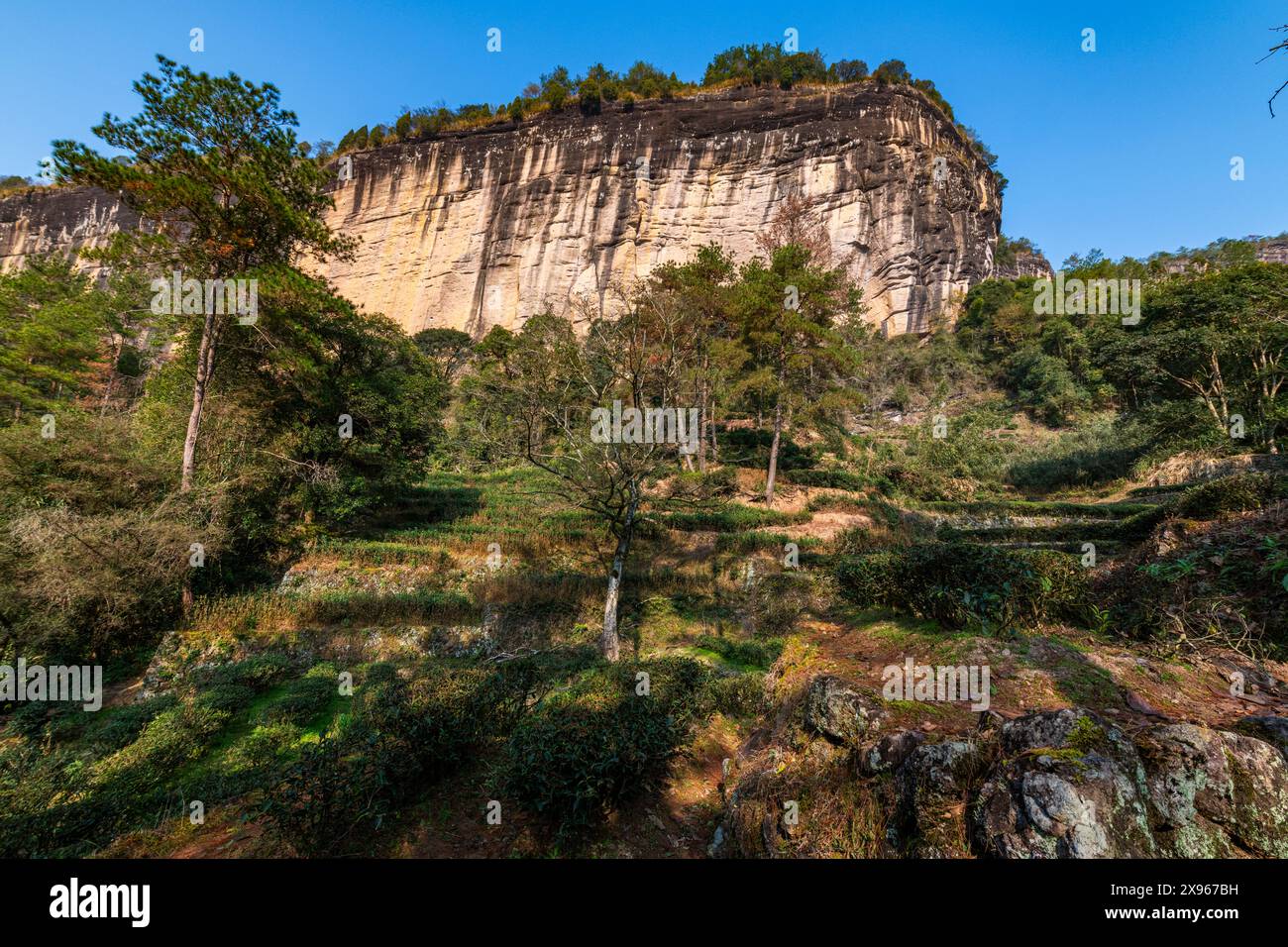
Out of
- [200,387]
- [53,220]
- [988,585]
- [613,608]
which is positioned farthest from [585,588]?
[53,220]

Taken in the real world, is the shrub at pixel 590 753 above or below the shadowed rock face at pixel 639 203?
below

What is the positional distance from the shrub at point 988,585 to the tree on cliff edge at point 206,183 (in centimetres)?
1498

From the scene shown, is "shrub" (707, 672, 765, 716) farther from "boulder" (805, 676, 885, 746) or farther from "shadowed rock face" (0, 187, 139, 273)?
"shadowed rock face" (0, 187, 139, 273)

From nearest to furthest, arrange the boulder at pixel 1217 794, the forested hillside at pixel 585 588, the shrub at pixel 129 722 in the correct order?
the boulder at pixel 1217 794 → the forested hillside at pixel 585 588 → the shrub at pixel 129 722

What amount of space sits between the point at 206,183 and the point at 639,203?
144 ft

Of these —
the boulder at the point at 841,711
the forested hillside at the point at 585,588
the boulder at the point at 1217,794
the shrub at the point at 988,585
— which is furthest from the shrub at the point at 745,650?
the boulder at the point at 1217,794

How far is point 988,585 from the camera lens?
5.57m

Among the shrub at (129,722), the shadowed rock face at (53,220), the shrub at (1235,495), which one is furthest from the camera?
the shadowed rock face at (53,220)

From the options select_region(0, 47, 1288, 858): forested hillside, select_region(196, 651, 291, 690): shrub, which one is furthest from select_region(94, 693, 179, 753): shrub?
A: select_region(196, 651, 291, 690): shrub

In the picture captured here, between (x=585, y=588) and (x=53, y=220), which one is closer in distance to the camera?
(x=585, y=588)

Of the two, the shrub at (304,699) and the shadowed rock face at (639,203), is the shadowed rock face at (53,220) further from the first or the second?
the shrub at (304,699)

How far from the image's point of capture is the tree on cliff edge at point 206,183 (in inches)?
400

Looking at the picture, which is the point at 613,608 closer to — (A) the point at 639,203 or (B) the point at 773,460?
(B) the point at 773,460
